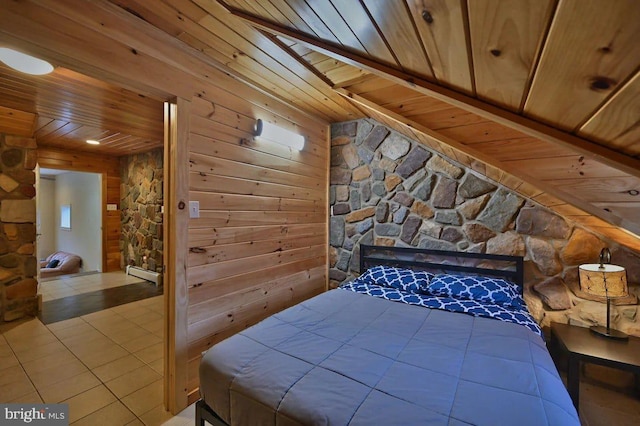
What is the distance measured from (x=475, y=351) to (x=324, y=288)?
209 cm

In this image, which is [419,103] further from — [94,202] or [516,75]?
[94,202]

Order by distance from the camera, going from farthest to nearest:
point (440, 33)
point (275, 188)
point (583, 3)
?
point (275, 188)
point (440, 33)
point (583, 3)

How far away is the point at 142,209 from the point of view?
5.03 meters

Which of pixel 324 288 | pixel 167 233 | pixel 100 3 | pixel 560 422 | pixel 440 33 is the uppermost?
pixel 100 3

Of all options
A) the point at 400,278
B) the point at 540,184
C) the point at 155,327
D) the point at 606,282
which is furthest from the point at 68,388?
the point at 606,282

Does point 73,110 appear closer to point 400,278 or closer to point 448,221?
point 400,278

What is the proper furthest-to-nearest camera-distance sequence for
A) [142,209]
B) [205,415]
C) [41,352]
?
[142,209], [41,352], [205,415]

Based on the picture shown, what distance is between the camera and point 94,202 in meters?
5.60

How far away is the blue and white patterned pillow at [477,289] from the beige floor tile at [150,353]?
258 cm

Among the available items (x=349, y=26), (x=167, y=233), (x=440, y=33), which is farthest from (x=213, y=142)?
(x=440, y=33)

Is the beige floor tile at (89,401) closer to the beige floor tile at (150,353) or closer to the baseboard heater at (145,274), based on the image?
the beige floor tile at (150,353)

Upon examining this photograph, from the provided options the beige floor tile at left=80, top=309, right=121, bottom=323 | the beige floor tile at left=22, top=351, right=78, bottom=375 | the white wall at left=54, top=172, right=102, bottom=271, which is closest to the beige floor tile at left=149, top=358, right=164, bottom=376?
the beige floor tile at left=22, top=351, right=78, bottom=375

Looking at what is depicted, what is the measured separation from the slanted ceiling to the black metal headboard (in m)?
0.64

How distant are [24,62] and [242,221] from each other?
1.72m
